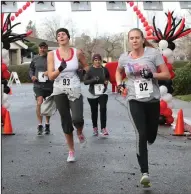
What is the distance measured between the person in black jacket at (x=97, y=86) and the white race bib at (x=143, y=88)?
4.14 meters

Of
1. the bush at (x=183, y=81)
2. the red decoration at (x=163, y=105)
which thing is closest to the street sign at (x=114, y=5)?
the red decoration at (x=163, y=105)

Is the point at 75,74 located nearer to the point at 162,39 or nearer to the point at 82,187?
the point at 82,187

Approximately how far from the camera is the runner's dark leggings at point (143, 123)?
5613 millimetres

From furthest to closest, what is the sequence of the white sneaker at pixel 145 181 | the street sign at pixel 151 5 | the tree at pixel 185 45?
the tree at pixel 185 45 → the street sign at pixel 151 5 → the white sneaker at pixel 145 181

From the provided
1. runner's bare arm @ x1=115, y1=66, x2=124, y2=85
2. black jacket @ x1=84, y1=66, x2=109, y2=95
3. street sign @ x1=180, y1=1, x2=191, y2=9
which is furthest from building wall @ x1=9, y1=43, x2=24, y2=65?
runner's bare arm @ x1=115, y1=66, x2=124, y2=85

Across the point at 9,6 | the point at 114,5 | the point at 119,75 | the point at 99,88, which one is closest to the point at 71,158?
the point at 119,75

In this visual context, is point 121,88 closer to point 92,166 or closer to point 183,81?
point 92,166

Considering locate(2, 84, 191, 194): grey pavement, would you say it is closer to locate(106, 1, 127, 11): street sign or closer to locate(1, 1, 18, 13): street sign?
locate(1, 1, 18, 13): street sign

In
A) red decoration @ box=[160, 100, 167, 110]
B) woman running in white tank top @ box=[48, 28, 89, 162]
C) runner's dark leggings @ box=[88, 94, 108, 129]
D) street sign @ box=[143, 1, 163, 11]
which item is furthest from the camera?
street sign @ box=[143, 1, 163, 11]

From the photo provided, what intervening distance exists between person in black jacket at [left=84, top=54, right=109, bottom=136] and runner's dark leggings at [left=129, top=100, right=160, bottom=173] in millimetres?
4050

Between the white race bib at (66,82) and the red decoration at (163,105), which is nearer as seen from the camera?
the white race bib at (66,82)

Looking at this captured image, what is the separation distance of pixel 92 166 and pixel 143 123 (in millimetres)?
1229

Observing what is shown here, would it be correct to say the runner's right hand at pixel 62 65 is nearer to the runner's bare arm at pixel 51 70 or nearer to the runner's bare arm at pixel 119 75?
the runner's bare arm at pixel 51 70

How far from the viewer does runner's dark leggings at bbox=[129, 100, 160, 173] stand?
221 inches
